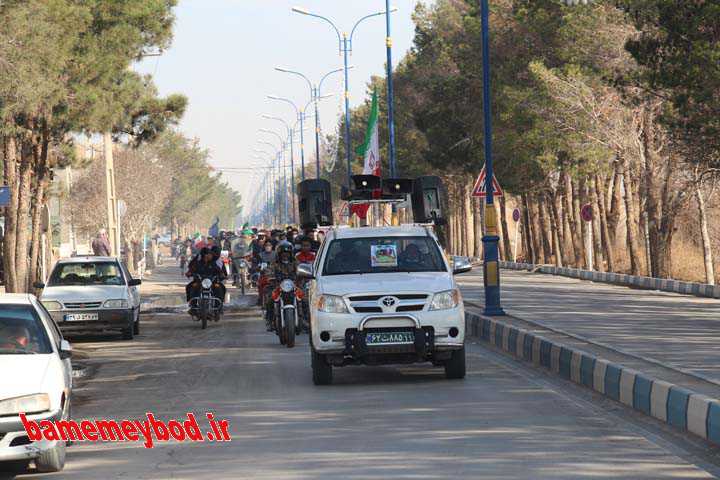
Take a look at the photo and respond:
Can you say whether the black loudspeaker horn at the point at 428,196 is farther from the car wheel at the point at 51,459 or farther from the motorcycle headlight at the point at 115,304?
the car wheel at the point at 51,459

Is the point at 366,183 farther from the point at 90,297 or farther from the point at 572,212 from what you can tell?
the point at 572,212

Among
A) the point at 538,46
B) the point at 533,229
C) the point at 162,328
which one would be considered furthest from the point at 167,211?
the point at 162,328

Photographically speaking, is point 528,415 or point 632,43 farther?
point 632,43

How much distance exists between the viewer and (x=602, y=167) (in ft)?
157

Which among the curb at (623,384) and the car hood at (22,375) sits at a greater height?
the car hood at (22,375)

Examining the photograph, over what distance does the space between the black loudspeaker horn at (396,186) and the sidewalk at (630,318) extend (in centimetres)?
306

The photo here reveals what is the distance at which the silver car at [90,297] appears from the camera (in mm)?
25297

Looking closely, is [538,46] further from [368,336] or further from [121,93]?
[368,336]

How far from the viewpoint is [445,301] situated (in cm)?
1588

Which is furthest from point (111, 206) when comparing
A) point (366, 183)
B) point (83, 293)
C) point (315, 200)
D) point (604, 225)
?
point (604, 225)

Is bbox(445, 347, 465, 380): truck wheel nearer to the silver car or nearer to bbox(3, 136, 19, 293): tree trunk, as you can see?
the silver car

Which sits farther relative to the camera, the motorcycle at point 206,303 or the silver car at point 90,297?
the motorcycle at point 206,303

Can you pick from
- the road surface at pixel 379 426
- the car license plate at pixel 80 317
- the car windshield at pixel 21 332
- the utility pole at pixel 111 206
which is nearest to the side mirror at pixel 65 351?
the car windshield at pixel 21 332

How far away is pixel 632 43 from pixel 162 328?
1132cm
